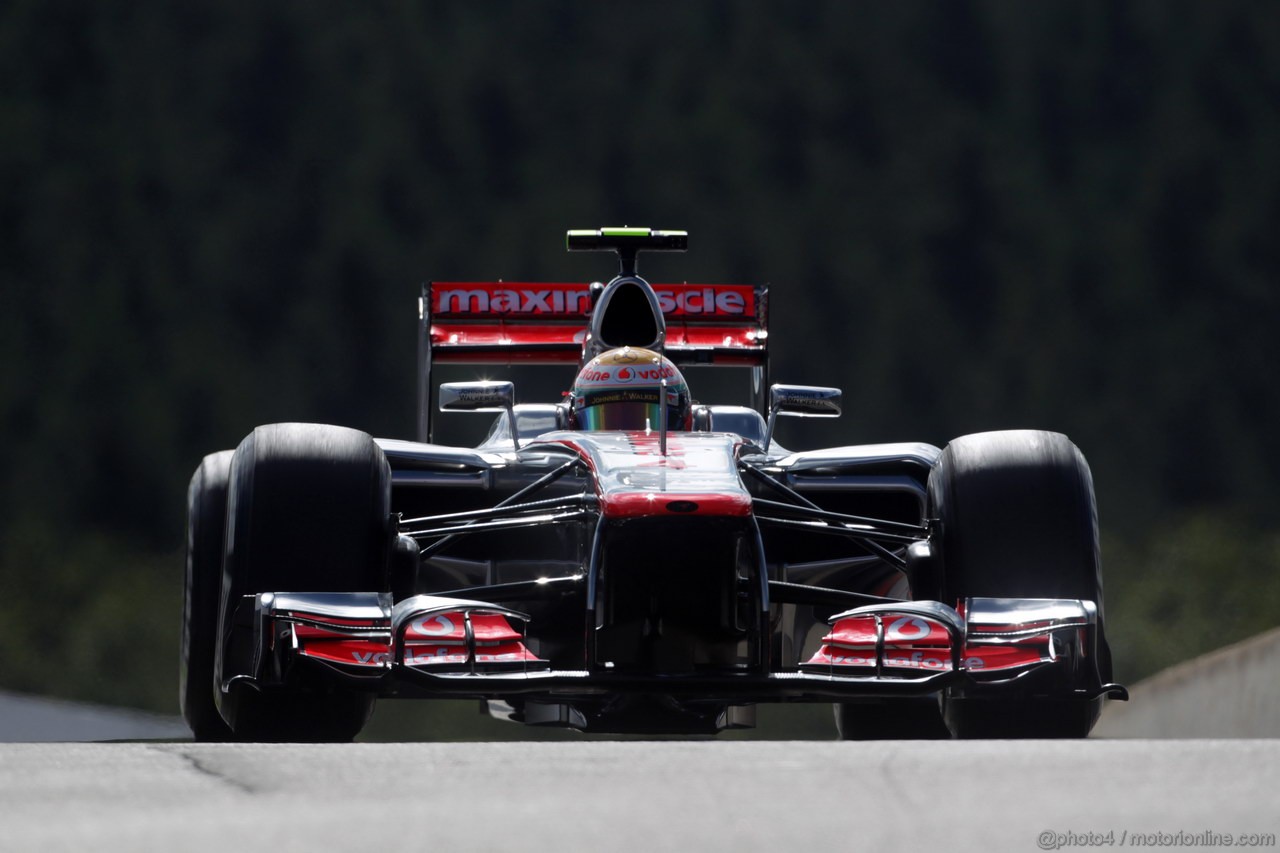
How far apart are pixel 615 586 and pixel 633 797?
98.2 inches

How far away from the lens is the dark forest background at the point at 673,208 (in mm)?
20281

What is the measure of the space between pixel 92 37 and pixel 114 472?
214 inches

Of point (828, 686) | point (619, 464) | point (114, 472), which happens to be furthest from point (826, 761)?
point (114, 472)

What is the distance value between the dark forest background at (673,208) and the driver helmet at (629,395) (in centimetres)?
1264

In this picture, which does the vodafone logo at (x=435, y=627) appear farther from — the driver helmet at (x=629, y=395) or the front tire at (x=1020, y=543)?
the driver helmet at (x=629, y=395)

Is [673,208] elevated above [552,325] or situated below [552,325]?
above

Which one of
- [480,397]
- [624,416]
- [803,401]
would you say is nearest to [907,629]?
[803,401]

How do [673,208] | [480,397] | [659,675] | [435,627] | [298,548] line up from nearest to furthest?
1. [659,675]
2. [435,627]
3. [298,548]
4. [480,397]
5. [673,208]

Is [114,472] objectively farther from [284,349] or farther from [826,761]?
[826,761]

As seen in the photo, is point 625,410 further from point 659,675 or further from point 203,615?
point 659,675

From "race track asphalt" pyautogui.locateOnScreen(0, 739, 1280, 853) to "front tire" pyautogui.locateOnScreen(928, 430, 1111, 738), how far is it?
6.76ft

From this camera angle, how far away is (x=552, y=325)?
8.98m

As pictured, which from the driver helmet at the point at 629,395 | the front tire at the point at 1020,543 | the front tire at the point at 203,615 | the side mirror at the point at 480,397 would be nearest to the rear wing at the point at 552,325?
the driver helmet at the point at 629,395

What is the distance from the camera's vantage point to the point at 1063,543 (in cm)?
584
